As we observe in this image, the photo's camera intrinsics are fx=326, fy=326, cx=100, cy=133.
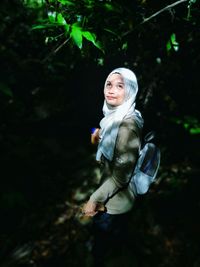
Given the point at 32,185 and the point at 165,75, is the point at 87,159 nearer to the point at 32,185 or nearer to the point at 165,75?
the point at 32,185

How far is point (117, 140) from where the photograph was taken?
6.12 ft

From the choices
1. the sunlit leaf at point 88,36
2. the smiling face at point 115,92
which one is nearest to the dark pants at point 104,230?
the smiling face at point 115,92

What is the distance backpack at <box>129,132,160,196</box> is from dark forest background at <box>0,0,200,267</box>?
26.0 inches

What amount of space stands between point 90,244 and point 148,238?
91 cm

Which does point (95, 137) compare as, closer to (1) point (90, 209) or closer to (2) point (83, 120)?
(1) point (90, 209)

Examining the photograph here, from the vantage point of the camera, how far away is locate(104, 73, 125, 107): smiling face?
5.95ft

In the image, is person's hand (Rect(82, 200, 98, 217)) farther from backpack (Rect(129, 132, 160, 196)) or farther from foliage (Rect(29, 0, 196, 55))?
foliage (Rect(29, 0, 196, 55))

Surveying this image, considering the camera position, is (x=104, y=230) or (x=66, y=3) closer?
(x=66, y=3)

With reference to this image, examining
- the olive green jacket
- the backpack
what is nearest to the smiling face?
the olive green jacket

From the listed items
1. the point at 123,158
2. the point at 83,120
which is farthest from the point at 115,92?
the point at 83,120

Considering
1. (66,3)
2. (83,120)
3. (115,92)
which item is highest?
(66,3)

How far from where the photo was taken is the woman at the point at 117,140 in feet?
5.99

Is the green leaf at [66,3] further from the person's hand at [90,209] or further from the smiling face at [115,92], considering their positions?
the person's hand at [90,209]

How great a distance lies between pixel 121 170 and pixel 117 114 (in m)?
0.34
